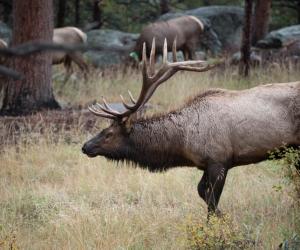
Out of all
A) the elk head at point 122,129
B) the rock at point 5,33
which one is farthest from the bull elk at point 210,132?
the rock at point 5,33

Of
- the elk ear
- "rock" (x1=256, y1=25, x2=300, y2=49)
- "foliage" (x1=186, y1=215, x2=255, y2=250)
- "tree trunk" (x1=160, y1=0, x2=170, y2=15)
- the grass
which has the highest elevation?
"tree trunk" (x1=160, y1=0, x2=170, y2=15)

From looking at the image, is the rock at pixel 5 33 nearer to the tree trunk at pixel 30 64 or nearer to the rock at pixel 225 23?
the rock at pixel 225 23

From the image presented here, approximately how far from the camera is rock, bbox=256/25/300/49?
16.9 meters

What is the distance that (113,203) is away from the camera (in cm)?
694

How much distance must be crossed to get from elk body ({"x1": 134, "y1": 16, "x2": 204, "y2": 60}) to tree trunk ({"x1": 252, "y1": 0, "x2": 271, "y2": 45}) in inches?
61.5

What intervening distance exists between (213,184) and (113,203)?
1627 mm

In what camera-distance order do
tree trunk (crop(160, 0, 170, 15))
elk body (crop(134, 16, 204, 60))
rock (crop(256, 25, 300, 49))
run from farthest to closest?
tree trunk (crop(160, 0, 170, 15))
rock (crop(256, 25, 300, 49))
elk body (crop(134, 16, 204, 60))

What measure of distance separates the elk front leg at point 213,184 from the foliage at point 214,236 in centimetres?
57

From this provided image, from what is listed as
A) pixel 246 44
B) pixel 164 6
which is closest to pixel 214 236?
pixel 246 44

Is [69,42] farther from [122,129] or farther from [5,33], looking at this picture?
[122,129]

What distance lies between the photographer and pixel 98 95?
1266 centimetres

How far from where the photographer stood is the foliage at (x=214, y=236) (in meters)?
4.79

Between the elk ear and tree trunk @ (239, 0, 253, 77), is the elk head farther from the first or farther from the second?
tree trunk @ (239, 0, 253, 77)

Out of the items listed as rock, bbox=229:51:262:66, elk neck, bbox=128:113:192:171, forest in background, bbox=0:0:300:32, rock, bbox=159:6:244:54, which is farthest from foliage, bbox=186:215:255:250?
forest in background, bbox=0:0:300:32
